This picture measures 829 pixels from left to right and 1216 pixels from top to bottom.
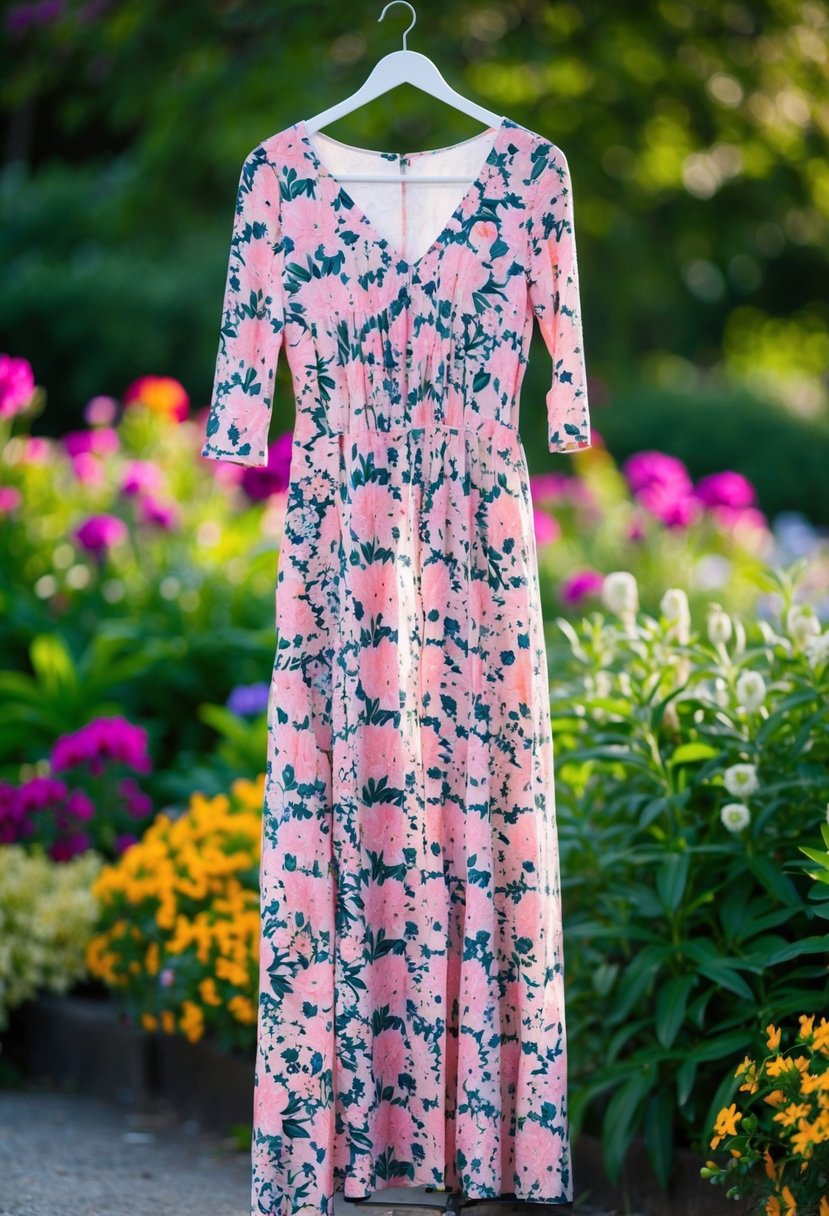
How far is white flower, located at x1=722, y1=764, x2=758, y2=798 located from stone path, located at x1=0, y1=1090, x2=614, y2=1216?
83 centimetres

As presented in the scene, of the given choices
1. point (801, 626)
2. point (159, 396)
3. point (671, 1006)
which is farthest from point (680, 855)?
point (159, 396)

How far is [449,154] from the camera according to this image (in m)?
2.55

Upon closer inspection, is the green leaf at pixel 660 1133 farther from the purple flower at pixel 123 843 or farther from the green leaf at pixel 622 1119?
the purple flower at pixel 123 843

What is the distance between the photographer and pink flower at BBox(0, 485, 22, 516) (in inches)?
206

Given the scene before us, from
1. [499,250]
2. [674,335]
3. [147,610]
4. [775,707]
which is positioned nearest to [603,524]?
[147,610]

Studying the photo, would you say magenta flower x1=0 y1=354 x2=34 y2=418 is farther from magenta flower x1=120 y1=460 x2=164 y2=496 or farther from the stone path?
the stone path

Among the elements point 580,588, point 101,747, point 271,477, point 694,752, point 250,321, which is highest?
point 271,477

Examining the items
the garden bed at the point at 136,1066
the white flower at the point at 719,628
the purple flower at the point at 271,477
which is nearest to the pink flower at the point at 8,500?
the purple flower at the point at 271,477

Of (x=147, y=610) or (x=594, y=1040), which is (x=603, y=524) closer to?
(x=147, y=610)

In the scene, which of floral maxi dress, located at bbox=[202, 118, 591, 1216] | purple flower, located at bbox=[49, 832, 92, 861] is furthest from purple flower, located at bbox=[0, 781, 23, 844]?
floral maxi dress, located at bbox=[202, 118, 591, 1216]

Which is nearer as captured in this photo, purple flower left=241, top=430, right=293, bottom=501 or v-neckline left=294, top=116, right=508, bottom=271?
v-neckline left=294, top=116, right=508, bottom=271

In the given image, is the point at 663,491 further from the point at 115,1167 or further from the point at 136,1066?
the point at 115,1167

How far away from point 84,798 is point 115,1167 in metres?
1.14

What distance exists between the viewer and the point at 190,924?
142 inches
